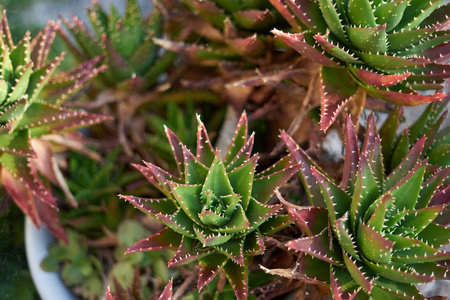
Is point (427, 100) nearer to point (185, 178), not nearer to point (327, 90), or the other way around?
point (327, 90)

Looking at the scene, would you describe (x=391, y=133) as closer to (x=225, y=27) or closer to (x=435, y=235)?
(x=435, y=235)

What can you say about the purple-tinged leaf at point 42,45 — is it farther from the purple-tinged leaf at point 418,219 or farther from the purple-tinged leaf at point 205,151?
the purple-tinged leaf at point 418,219

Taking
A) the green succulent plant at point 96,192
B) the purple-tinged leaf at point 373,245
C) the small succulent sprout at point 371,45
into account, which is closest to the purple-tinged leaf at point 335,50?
the small succulent sprout at point 371,45

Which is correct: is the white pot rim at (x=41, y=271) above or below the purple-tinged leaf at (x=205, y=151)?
below

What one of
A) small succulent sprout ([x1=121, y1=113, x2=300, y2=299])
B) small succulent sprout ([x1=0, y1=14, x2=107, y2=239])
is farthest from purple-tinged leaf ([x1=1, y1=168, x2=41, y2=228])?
small succulent sprout ([x1=121, y1=113, x2=300, y2=299])

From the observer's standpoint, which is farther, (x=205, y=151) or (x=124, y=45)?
(x=124, y=45)

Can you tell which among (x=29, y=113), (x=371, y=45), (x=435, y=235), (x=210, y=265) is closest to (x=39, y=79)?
(x=29, y=113)

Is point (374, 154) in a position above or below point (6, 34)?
below
